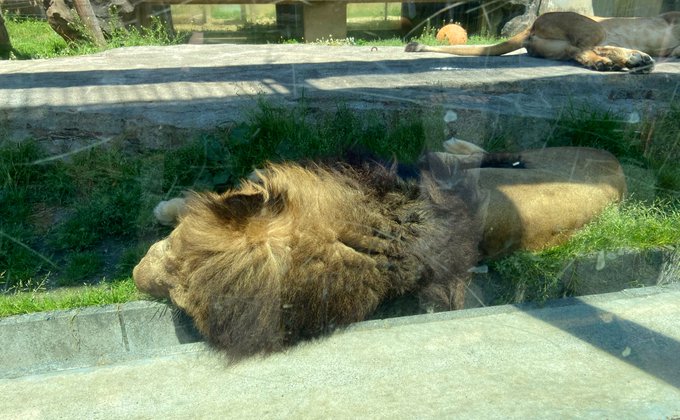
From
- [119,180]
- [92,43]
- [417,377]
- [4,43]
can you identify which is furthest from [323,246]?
[4,43]

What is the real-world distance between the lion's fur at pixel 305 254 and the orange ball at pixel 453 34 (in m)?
7.65

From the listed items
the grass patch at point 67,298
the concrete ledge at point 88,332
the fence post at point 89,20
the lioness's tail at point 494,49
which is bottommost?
the concrete ledge at point 88,332

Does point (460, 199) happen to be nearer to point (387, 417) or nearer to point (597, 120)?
point (387, 417)

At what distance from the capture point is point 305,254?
3.42 metres

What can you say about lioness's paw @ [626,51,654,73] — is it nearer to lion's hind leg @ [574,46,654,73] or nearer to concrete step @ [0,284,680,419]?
lion's hind leg @ [574,46,654,73]

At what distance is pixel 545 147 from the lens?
18.1 feet

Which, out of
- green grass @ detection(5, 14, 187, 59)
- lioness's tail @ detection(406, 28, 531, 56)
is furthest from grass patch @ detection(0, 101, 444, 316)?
green grass @ detection(5, 14, 187, 59)

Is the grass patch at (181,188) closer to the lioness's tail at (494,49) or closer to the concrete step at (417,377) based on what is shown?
the concrete step at (417,377)

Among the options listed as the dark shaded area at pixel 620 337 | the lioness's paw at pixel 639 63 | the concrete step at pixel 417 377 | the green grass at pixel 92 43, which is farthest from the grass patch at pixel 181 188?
the green grass at pixel 92 43

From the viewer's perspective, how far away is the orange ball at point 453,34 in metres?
11.1

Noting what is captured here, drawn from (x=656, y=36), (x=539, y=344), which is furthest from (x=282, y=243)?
(x=656, y=36)

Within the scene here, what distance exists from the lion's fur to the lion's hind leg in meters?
4.02

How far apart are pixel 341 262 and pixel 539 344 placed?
112 centimetres

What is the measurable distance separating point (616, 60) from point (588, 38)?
36.1 inches
